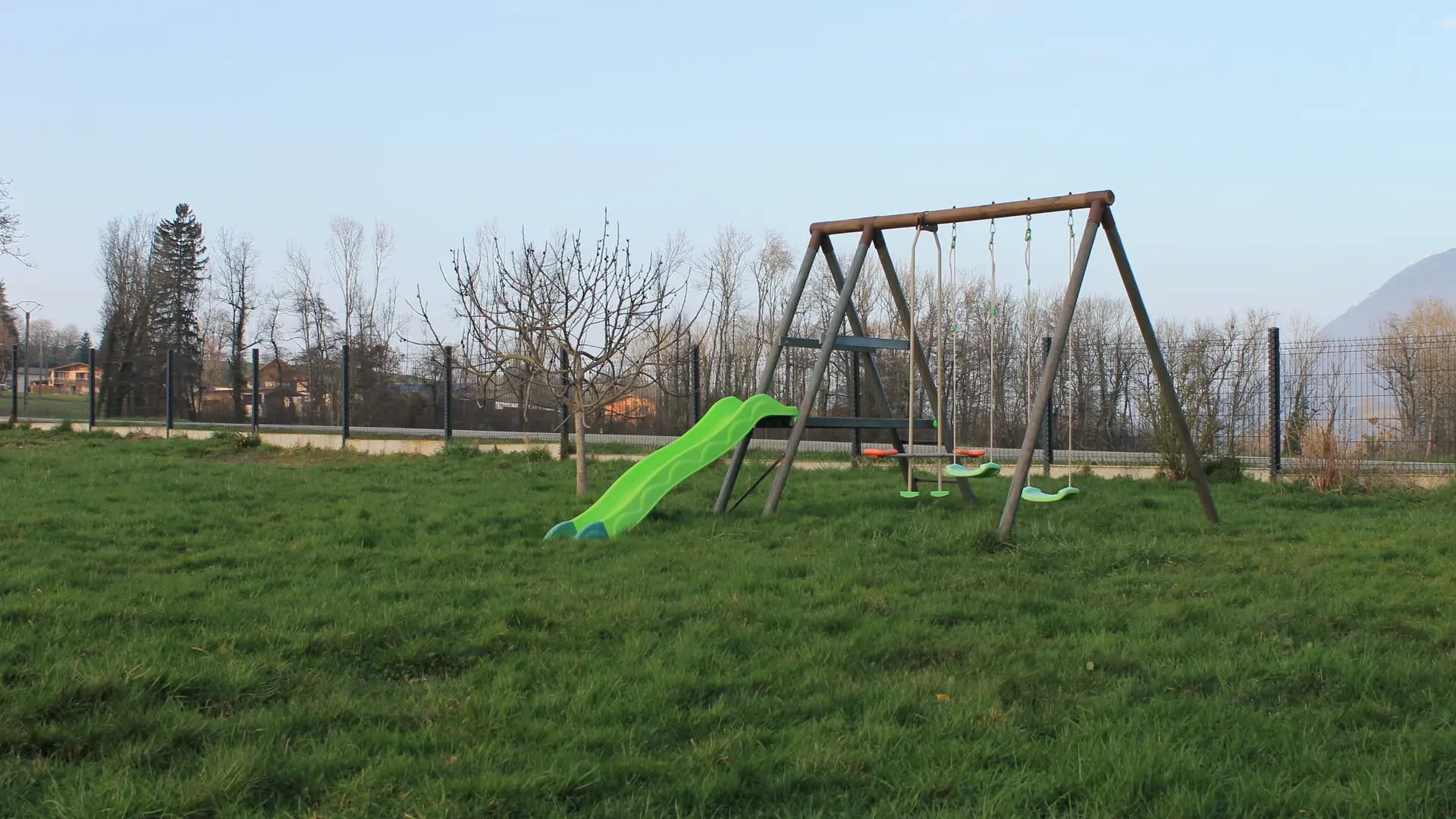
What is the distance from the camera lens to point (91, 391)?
21.0 m

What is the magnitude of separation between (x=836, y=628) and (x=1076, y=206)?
407cm

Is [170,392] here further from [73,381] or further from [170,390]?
[73,381]

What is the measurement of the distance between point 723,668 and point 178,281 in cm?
5174

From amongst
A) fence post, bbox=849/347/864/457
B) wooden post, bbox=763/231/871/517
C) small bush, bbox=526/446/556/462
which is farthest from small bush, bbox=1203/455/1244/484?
small bush, bbox=526/446/556/462

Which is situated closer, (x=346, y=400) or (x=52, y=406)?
(x=346, y=400)

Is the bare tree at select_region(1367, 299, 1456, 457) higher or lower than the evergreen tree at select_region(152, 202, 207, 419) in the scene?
lower

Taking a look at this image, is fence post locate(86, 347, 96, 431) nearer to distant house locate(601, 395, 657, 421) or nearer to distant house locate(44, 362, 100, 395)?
distant house locate(44, 362, 100, 395)

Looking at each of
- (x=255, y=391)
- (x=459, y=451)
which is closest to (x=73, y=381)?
(x=255, y=391)

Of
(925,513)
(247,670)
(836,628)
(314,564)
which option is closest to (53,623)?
(247,670)

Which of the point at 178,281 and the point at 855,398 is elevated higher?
the point at 178,281

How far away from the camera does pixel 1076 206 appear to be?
7.00 metres

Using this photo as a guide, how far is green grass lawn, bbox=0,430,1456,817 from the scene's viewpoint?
273 cm

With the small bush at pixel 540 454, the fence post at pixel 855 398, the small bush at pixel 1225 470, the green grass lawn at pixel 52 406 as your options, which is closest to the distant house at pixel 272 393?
the green grass lawn at pixel 52 406

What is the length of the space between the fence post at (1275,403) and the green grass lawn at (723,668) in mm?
4663
